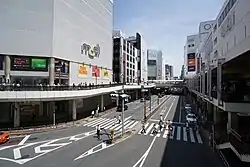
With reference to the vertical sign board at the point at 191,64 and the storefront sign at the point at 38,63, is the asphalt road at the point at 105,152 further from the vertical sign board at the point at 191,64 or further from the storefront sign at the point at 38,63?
the vertical sign board at the point at 191,64

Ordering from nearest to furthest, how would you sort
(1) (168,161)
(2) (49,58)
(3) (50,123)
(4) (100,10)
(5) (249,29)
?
1. (5) (249,29)
2. (1) (168,161)
3. (3) (50,123)
4. (2) (49,58)
5. (4) (100,10)

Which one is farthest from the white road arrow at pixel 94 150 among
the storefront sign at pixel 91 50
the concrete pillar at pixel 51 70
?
the storefront sign at pixel 91 50

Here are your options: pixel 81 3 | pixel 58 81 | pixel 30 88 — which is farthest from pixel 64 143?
pixel 81 3

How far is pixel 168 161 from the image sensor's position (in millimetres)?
18938

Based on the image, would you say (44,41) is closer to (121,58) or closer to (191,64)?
(121,58)

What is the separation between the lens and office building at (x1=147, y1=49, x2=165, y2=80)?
538ft

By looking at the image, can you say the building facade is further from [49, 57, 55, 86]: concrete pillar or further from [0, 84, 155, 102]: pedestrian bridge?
[0, 84, 155, 102]: pedestrian bridge

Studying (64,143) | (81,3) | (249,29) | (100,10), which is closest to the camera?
(249,29)

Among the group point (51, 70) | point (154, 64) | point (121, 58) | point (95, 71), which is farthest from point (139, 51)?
point (51, 70)

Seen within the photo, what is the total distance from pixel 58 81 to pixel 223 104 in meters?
28.9

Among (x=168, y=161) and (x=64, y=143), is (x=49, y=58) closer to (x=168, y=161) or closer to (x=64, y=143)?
(x=64, y=143)

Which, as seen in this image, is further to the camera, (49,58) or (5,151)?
(49,58)

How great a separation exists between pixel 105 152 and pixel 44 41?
23.1 m

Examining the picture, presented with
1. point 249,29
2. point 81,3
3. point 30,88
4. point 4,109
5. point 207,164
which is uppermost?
point 81,3
